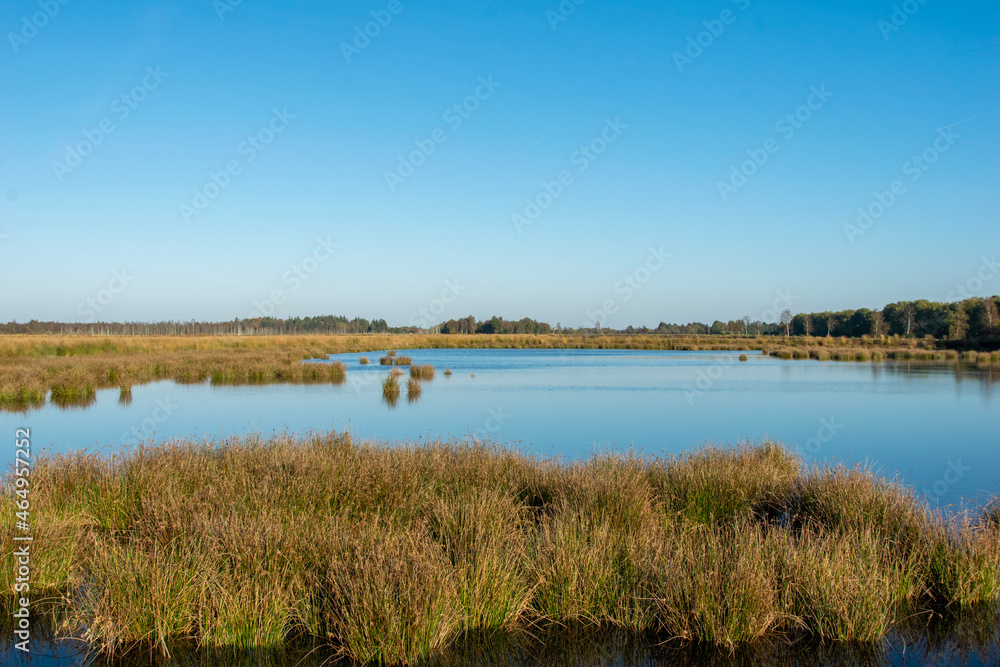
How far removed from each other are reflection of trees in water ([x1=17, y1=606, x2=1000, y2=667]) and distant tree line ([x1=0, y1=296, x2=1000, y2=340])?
61577mm

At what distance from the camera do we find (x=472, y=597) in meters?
4.50

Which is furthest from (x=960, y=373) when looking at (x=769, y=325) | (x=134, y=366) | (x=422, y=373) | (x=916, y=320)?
(x=769, y=325)

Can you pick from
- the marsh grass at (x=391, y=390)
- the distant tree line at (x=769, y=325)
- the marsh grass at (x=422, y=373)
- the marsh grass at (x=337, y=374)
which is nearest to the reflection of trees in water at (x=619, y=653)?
the marsh grass at (x=391, y=390)

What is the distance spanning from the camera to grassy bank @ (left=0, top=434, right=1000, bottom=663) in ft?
13.9

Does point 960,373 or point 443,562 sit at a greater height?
point 443,562

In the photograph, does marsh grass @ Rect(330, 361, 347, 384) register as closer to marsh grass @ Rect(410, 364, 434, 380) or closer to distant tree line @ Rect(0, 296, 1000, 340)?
marsh grass @ Rect(410, 364, 434, 380)

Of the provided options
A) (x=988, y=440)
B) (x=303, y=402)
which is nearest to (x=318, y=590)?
(x=988, y=440)

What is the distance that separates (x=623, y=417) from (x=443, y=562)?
12.3 meters

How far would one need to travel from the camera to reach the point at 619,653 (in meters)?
4.39

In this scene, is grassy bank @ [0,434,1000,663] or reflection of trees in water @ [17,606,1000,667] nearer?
reflection of trees in water @ [17,606,1000,667]

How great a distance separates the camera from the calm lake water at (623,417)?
11.5 m

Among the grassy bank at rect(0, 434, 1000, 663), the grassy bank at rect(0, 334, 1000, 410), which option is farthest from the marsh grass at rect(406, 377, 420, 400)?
the grassy bank at rect(0, 434, 1000, 663)

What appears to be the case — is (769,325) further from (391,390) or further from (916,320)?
(391,390)

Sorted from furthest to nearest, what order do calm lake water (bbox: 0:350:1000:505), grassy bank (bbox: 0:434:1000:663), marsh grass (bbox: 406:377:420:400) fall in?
marsh grass (bbox: 406:377:420:400)
calm lake water (bbox: 0:350:1000:505)
grassy bank (bbox: 0:434:1000:663)
